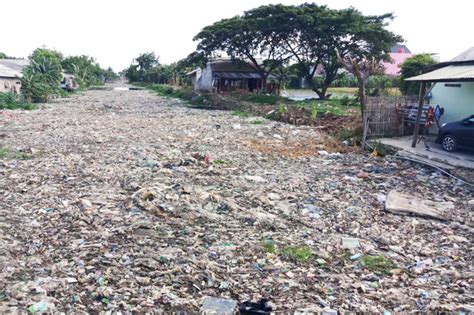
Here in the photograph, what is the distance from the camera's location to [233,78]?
114ft

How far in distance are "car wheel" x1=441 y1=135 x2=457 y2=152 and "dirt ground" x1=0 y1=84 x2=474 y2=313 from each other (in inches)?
58.5

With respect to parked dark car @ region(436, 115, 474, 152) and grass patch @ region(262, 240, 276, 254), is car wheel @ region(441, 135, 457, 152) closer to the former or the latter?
parked dark car @ region(436, 115, 474, 152)

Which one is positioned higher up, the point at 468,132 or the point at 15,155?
the point at 468,132

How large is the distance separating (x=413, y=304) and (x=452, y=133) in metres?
7.22

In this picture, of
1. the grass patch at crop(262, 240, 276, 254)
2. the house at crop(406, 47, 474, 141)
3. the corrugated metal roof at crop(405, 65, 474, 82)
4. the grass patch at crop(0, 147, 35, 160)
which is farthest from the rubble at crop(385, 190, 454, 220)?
the grass patch at crop(0, 147, 35, 160)

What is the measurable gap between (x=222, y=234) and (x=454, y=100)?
9.46m

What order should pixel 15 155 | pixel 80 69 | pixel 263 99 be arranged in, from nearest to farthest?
pixel 15 155 → pixel 263 99 → pixel 80 69

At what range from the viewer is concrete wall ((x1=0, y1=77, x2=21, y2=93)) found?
2803 centimetres

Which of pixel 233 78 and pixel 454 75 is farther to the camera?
pixel 233 78

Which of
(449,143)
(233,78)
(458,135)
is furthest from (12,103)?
(458,135)

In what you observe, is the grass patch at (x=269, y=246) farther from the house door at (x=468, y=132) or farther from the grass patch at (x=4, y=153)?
the grass patch at (x=4, y=153)

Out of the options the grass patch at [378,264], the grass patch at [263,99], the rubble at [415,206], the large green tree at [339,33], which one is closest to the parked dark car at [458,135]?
the rubble at [415,206]

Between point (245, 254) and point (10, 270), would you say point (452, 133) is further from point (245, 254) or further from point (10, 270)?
point (10, 270)

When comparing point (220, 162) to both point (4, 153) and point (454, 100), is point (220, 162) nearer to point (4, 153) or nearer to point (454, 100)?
point (4, 153)
